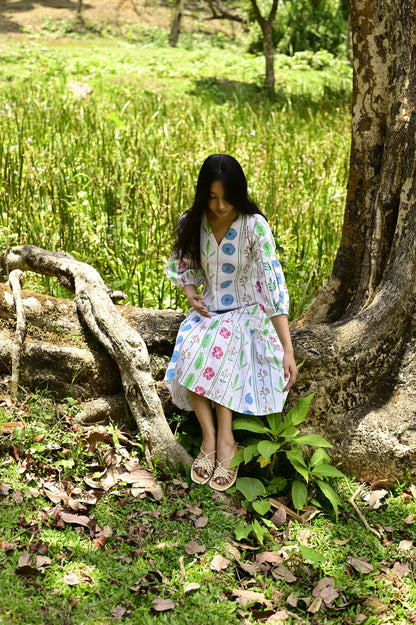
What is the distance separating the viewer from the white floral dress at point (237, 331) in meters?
2.96

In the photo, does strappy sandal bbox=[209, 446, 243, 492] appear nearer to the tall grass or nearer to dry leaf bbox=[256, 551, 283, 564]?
dry leaf bbox=[256, 551, 283, 564]

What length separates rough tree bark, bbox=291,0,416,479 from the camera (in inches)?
126

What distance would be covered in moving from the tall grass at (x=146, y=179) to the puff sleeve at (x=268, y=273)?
4.36ft

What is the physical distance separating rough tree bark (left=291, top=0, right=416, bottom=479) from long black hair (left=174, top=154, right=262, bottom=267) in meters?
0.73

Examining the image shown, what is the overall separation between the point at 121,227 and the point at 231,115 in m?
4.57

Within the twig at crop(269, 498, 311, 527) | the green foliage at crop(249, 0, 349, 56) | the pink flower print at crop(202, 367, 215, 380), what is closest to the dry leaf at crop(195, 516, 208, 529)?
the twig at crop(269, 498, 311, 527)

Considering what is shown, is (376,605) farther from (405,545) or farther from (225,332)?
(225,332)

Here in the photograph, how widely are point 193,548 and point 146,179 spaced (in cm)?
394

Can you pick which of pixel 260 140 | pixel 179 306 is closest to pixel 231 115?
pixel 260 140

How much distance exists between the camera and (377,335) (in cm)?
329

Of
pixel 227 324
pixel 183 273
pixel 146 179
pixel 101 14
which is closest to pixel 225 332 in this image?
pixel 227 324

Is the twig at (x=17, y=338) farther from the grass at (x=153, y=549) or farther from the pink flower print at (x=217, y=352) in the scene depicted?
the pink flower print at (x=217, y=352)

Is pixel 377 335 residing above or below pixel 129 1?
below

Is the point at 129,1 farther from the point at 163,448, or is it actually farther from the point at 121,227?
the point at 163,448
